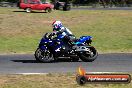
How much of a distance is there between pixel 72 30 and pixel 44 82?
793 inches

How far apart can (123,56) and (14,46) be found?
7.68 meters

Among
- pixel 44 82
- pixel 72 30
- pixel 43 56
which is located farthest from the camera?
pixel 72 30

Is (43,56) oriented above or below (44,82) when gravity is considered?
below

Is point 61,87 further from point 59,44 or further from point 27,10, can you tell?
point 27,10

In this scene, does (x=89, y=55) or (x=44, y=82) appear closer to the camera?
(x=44, y=82)

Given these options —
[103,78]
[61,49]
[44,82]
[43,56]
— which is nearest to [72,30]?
[61,49]

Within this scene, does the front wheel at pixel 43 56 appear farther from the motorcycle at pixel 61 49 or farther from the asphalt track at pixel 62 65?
the asphalt track at pixel 62 65

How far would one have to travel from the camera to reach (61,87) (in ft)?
41.2

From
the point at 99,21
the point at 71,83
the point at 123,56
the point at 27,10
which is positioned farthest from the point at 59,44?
the point at 27,10

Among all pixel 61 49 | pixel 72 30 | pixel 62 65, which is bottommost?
pixel 72 30

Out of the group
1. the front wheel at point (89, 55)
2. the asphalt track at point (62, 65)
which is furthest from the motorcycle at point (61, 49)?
the asphalt track at point (62, 65)

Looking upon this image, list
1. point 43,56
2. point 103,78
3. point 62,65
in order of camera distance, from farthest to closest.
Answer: point 43,56 → point 62,65 → point 103,78

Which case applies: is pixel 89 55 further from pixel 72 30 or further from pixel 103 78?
pixel 72 30

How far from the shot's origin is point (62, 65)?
1753 cm
